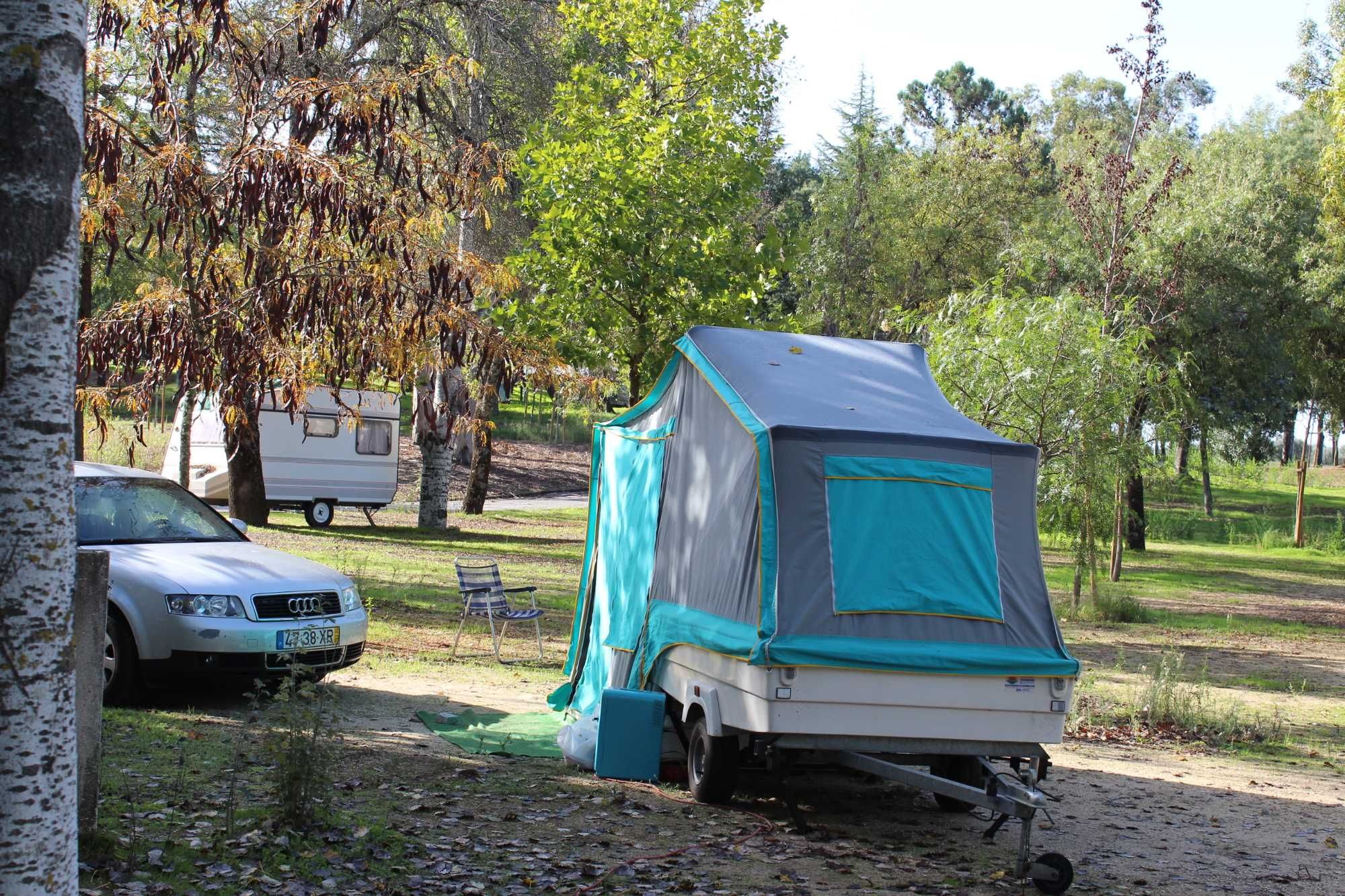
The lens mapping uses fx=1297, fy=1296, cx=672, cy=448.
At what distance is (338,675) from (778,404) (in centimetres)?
522

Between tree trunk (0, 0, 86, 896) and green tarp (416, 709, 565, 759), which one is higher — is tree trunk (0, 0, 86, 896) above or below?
above

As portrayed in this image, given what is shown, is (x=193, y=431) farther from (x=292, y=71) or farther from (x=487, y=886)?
(x=487, y=886)

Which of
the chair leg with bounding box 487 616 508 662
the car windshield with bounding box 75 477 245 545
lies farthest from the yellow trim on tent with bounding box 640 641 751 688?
the chair leg with bounding box 487 616 508 662

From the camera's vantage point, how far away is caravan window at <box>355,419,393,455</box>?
95.1 ft

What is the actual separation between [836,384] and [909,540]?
133cm

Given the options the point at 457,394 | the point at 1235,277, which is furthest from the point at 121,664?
the point at 1235,277

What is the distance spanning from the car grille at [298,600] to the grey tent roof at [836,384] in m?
3.19

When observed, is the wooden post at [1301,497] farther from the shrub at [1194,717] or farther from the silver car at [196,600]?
the silver car at [196,600]

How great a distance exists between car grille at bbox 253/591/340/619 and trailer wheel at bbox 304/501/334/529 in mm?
19169

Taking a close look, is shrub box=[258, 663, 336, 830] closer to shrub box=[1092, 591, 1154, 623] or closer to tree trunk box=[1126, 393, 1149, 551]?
shrub box=[1092, 591, 1154, 623]

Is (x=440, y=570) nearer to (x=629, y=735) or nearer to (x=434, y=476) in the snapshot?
(x=434, y=476)

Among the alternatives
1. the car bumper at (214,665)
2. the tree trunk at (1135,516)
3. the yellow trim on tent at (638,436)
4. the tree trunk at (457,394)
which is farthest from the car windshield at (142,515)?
the tree trunk at (1135,516)

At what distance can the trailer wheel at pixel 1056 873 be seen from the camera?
582 centimetres

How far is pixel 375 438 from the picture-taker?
2944cm
